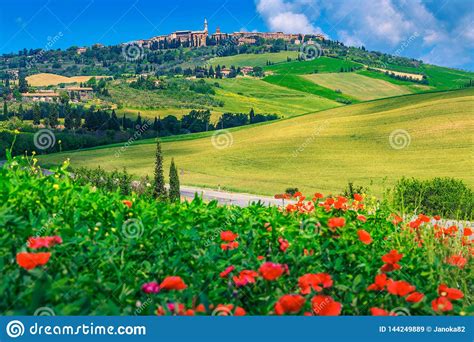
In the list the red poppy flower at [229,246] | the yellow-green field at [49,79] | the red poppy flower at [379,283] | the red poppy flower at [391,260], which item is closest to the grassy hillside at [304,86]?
the yellow-green field at [49,79]

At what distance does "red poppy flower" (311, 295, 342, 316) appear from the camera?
3.35 m

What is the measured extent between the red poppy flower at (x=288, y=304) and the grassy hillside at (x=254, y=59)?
96.7m

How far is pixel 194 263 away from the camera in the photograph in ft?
13.3

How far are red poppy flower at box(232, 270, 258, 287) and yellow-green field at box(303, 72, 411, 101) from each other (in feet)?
254

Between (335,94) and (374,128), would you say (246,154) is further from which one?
(335,94)

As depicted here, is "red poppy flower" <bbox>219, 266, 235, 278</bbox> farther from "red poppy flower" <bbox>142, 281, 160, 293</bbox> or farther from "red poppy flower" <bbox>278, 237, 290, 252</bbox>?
"red poppy flower" <bbox>278, 237, 290, 252</bbox>

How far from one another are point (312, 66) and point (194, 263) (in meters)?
103

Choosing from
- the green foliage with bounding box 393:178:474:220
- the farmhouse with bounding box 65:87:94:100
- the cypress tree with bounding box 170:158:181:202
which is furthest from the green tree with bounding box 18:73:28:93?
the green foliage with bounding box 393:178:474:220

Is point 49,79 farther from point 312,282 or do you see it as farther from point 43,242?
point 312,282

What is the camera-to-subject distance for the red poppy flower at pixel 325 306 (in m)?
3.35

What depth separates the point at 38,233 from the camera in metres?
4.16

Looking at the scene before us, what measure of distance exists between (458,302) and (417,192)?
11.7 m

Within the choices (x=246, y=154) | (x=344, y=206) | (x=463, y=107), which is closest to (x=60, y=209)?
(x=344, y=206)

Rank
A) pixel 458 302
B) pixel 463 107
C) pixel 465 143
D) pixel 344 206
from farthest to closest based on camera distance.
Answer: pixel 463 107
pixel 465 143
pixel 344 206
pixel 458 302
